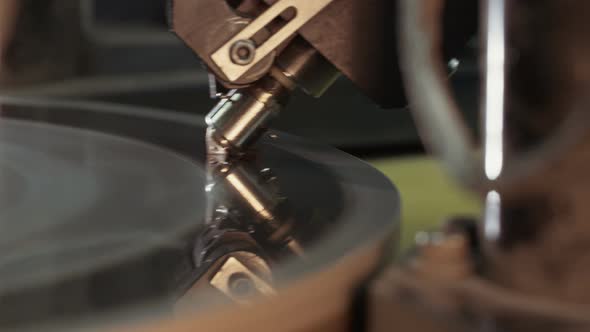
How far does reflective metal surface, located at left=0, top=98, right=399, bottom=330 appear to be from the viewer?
45cm

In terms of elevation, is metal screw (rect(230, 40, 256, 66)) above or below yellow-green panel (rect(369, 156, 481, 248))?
above

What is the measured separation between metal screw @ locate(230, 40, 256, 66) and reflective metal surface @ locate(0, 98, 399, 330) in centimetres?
10

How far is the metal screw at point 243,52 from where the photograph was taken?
65cm

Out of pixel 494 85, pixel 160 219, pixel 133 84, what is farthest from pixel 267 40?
pixel 133 84

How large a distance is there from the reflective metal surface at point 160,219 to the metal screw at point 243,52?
99mm

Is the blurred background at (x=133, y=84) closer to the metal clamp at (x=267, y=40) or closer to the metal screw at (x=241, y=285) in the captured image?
the metal clamp at (x=267, y=40)

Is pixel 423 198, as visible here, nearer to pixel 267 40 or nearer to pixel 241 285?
pixel 267 40

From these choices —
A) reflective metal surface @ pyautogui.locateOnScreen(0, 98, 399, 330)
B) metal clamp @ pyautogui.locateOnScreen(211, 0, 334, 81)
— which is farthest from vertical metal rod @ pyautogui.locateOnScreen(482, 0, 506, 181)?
metal clamp @ pyautogui.locateOnScreen(211, 0, 334, 81)

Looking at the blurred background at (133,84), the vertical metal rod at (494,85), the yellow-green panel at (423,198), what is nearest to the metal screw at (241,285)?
the vertical metal rod at (494,85)

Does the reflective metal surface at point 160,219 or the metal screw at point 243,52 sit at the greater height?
the metal screw at point 243,52

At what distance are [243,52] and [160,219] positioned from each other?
0.44ft

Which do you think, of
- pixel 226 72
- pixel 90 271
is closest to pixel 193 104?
pixel 226 72

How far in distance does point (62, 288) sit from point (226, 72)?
0.78 ft

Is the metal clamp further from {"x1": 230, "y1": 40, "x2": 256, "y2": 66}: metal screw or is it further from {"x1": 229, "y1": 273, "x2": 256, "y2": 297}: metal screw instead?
{"x1": 229, "y1": 273, "x2": 256, "y2": 297}: metal screw
